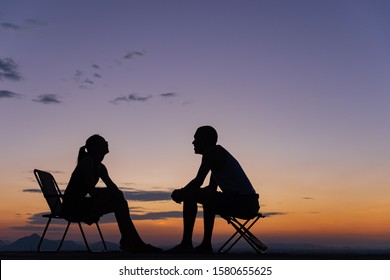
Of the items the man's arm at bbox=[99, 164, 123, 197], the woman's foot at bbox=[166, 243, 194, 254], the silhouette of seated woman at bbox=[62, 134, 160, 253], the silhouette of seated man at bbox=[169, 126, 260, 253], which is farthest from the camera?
the man's arm at bbox=[99, 164, 123, 197]

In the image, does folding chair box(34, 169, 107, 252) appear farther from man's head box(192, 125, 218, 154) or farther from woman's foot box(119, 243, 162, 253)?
man's head box(192, 125, 218, 154)

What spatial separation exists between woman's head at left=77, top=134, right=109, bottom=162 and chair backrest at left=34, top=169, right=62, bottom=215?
23.3 inches

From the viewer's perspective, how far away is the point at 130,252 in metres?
7.66

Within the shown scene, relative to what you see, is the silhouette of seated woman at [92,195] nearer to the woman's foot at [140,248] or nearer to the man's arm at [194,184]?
the woman's foot at [140,248]

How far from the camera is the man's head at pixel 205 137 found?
728cm

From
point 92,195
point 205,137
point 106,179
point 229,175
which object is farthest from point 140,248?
point 205,137

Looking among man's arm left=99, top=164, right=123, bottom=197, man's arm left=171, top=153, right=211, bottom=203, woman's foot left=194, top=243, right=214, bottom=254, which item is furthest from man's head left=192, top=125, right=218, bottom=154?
man's arm left=99, top=164, right=123, bottom=197

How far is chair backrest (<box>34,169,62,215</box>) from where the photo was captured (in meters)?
7.86

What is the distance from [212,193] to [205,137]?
63cm

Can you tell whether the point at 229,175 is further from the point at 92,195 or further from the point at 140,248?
the point at 92,195

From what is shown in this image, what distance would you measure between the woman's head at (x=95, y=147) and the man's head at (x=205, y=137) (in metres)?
1.13

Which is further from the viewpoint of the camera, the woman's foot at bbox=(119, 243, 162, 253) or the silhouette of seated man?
the woman's foot at bbox=(119, 243, 162, 253)
